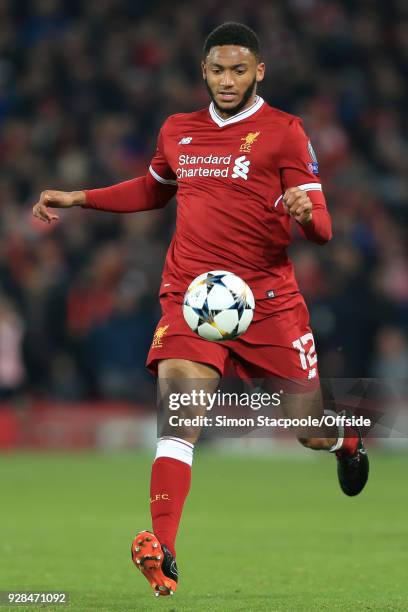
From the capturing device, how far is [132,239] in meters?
15.8

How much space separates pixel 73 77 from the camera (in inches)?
726

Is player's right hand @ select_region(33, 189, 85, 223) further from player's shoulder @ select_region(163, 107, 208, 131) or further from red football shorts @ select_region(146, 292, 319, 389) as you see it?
red football shorts @ select_region(146, 292, 319, 389)

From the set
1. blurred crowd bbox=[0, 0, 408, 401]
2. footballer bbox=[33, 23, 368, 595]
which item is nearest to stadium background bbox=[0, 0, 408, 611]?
blurred crowd bbox=[0, 0, 408, 401]

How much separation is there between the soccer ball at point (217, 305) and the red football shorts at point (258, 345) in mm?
93

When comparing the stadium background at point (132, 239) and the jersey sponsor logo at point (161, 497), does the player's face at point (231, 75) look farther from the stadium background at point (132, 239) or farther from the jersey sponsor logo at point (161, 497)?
the stadium background at point (132, 239)

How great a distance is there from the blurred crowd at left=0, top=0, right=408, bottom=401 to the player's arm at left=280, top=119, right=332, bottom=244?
8086 millimetres

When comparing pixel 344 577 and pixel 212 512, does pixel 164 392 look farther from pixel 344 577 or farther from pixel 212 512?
pixel 212 512

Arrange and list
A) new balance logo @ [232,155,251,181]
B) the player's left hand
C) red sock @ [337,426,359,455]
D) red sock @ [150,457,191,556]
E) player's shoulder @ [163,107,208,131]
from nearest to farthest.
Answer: the player's left hand
red sock @ [150,457,191,556]
new balance logo @ [232,155,251,181]
player's shoulder @ [163,107,208,131]
red sock @ [337,426,359,455]

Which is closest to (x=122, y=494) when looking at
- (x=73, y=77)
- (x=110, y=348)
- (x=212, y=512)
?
(x=212, y=512)

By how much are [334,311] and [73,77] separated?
601 cm

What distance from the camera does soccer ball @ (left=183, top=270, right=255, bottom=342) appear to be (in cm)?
583

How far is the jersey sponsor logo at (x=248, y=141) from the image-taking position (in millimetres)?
6113

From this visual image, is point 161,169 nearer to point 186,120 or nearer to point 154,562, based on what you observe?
point 186,120

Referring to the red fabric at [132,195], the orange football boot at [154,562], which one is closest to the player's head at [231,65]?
the red fabric at [132,195]
